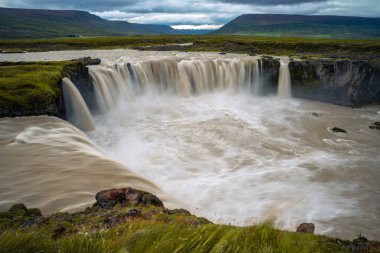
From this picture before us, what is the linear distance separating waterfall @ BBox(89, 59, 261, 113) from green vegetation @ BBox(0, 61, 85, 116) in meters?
7.24

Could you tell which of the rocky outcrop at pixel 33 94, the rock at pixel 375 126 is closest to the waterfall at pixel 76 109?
the rocky outcrop at pixel 33 94

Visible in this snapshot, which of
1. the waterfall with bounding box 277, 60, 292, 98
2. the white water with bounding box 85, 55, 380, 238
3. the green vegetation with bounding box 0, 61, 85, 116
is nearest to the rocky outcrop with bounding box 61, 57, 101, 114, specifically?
the white water with bounding box 85, 55, 380, 238

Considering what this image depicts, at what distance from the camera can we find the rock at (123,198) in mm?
8922

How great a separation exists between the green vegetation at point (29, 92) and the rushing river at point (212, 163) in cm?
102

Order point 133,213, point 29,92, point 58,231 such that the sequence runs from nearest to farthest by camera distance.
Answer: point 58,231 < point 133,213 < point 29,92

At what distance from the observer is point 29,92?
1905 centimetres

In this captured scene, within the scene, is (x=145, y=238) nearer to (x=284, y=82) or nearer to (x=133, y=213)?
(x=133, y=213)

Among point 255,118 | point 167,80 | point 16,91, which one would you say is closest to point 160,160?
point 16,91

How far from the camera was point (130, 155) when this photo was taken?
64.7 ft

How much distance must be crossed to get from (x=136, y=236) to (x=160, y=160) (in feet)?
49.1

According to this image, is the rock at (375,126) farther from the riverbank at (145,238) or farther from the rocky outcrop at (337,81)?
the riverbank at (145,238)

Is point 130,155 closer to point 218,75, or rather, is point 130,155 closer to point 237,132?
point 237,132

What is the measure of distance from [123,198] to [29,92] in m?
13.3

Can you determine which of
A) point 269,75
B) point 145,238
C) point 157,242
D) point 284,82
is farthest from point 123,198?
point 284,82
